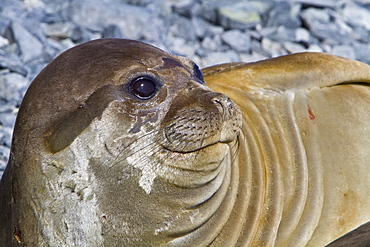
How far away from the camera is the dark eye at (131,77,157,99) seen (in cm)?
263

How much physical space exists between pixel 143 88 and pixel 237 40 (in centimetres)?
371

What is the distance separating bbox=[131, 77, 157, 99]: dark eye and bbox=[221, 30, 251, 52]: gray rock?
3574 millimetres

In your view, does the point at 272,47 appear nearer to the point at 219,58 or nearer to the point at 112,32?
the point at 219,58

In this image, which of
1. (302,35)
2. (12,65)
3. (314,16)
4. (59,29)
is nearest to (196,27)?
(302,35)

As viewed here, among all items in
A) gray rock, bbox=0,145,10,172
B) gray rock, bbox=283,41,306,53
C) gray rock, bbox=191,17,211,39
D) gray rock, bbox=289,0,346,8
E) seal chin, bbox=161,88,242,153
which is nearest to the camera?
seal chin, bbox=161,88,242,153

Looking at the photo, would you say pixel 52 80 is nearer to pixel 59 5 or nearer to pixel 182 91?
pixel 182 91

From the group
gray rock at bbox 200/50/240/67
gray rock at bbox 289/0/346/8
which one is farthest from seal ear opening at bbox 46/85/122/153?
gray rock at bbox 289/0/346/8

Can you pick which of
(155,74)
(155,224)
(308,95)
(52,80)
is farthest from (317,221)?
(52,80)

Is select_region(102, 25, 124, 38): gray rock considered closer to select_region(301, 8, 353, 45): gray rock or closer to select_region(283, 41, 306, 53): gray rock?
select_region(283, 41, 306, 53): gray rock

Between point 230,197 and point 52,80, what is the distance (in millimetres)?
1005

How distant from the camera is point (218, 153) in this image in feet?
8.81

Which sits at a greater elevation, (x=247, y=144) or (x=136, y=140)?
(x=247, y=144)

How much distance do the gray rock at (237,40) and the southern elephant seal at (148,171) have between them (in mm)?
3067

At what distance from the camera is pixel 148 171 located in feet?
8.44
